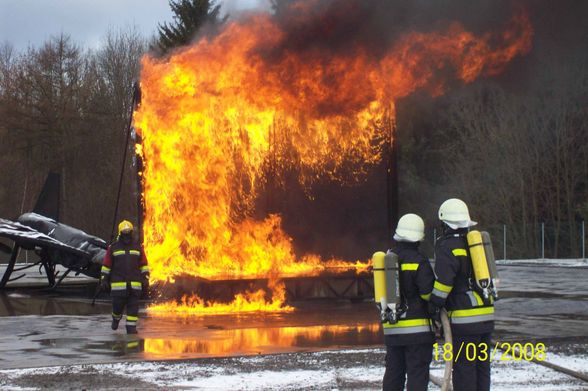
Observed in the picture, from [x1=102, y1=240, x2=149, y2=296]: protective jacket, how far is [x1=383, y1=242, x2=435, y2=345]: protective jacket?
21.9 feet

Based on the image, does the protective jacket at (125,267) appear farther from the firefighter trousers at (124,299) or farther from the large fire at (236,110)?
the large fire at (236,110)

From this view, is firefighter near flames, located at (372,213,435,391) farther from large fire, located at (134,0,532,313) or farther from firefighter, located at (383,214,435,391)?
large fire, located at (134,0,532,313)

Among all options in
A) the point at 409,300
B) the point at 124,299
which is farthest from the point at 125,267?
the point at 409,300

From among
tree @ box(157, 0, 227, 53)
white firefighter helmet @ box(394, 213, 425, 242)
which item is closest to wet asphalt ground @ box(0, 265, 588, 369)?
white firefighter helmet @ box(394, 213, 425, 242)

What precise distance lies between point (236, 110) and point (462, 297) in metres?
10.5

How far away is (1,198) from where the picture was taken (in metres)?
46.5

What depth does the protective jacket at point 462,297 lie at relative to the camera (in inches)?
238

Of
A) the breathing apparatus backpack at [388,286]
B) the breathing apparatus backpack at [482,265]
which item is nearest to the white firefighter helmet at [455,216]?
the breathing apparatus backpack at [482,265]

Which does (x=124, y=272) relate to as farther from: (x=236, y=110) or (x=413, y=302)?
(x=413, y=302)

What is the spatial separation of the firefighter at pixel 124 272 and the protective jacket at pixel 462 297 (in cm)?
667

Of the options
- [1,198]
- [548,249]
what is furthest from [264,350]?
[1,198]

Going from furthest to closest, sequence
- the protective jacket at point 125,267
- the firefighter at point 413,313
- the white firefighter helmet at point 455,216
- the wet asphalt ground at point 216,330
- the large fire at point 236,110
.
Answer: the large fire at point 236,110
the protective jacket at point 125,267
the wet asphalt ground at point 216,330
the white firefighter helmet at point 455,216
the firefighter at point 413,313

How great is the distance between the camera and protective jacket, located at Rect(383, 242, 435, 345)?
5.93 metres

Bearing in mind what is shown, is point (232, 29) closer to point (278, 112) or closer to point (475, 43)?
point (278, 112)
